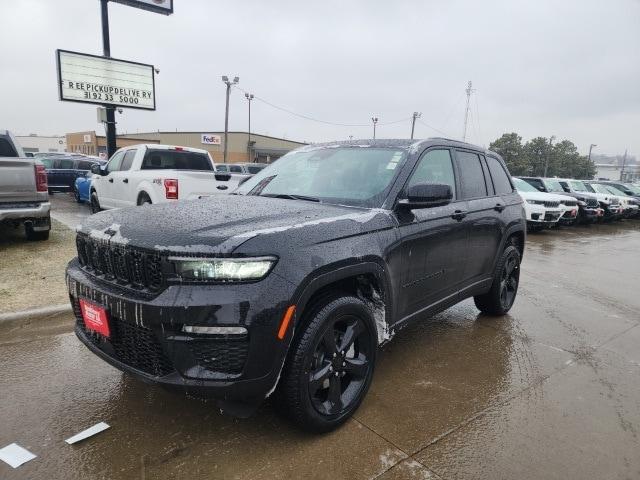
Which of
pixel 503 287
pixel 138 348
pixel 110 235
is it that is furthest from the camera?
pixel 503 287

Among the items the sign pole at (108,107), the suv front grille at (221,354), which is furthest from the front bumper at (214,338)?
the sign pole at (108,107)

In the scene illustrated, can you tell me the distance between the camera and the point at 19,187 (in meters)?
6.42

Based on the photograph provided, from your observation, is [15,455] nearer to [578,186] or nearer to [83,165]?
[83,165]

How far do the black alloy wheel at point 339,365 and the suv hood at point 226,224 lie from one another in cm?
58

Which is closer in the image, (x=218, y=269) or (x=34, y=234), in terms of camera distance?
(x=218, y=269)

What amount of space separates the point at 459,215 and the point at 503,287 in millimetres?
1628

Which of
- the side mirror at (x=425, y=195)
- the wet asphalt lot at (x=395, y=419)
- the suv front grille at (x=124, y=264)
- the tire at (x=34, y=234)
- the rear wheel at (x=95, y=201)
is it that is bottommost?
the wet asphalt lot at (x=395, y=419)

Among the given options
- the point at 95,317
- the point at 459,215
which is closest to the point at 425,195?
the point at 459,215

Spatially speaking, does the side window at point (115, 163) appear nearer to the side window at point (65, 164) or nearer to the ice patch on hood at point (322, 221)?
Result: the ice patch on hood at point (322, 221)

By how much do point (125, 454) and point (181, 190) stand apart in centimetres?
555

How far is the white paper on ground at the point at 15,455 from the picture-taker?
7.65 ft

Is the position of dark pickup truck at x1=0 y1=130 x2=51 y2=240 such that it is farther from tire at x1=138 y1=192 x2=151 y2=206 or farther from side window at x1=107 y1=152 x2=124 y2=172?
side window at x1=107 y1=152 x2=124 y2=172

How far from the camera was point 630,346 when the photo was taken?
14.3ft

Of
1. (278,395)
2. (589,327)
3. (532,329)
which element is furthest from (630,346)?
(278,395)
